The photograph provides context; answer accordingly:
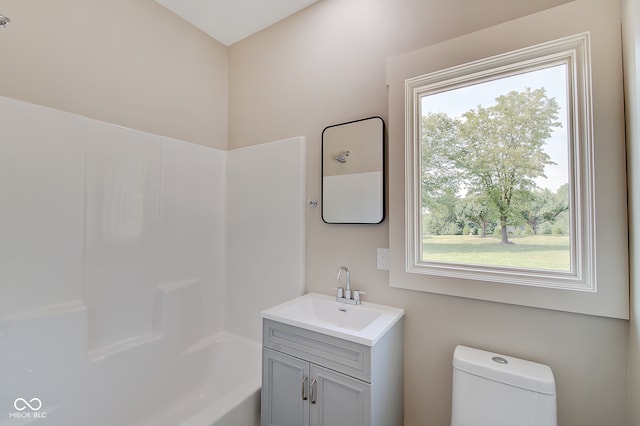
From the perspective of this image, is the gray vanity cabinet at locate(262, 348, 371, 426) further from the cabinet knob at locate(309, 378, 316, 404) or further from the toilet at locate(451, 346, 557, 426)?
the toilet at locate(451, 346, 557, 426)

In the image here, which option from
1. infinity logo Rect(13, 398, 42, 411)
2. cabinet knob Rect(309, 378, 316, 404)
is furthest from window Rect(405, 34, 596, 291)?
infinity logo Rect(13, 398, 42, 411)

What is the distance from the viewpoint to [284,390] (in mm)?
1490

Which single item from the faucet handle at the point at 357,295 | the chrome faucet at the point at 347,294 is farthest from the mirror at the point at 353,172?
the faucet handle at the point at 357,295

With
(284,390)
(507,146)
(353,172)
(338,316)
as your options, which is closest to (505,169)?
(507,146)

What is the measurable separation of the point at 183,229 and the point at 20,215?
0.87 m

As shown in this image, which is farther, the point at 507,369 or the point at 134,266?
the point at 134,266

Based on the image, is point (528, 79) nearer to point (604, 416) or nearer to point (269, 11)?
point (604, 416)

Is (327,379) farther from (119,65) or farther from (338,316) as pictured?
(119,65)

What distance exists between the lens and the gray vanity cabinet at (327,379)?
127cm

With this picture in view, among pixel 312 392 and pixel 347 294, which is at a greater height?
pixel 347 294

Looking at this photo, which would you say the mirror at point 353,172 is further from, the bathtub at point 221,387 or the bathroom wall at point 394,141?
the bathtub at point 221,387

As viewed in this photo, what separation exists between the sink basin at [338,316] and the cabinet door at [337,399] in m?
0.20

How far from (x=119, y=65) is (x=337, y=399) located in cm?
245

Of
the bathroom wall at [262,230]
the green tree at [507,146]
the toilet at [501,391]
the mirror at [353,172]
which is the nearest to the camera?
the toilet at [501,391]
